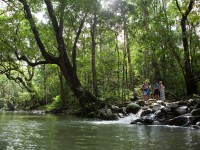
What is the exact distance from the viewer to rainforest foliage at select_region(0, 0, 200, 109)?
19984 millimetres

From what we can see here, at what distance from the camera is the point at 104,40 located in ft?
89.7

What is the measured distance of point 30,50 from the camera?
87.5ft

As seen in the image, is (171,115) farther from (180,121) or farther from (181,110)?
(180,121)

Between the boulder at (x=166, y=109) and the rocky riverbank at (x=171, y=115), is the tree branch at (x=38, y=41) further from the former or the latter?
the boulder at (x=166, y=109)

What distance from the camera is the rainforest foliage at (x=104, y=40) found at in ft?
65.6

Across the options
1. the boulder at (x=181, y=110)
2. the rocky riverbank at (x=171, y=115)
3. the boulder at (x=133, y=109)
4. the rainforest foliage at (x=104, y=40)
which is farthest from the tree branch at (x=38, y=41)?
the boulder at (x=181, y=110)

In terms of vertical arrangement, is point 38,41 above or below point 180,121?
above

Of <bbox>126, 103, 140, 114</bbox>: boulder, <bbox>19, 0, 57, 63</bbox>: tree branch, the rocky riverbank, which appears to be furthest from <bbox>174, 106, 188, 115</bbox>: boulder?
<bbox>19, 0, 57, 63</bbox>: tree branch

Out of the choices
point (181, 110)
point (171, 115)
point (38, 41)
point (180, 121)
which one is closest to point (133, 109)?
point (171, 115)

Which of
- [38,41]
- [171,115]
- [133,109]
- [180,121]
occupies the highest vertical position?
[38,41]

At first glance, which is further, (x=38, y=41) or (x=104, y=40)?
(x=104, y=40)

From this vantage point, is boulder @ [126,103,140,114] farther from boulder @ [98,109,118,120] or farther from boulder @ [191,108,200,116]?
boulder @ [191,108,200,116]

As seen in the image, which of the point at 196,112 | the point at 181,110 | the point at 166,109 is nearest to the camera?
the point at 196,112

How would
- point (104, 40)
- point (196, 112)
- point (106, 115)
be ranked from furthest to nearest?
point (104, 40)
point (106, 115)
point (196, 112)
